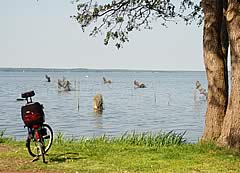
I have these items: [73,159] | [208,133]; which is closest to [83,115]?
[208,133]

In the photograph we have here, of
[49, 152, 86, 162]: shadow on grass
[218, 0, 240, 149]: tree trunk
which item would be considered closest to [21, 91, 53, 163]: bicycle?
[49, 152, 86, 162]: shadow on grass

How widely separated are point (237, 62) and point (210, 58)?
5.67 ft

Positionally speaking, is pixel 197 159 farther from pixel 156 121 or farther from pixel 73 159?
pixel 156 121

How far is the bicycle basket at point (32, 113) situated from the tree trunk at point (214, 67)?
5709mm

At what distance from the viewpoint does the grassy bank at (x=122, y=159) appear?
10562mm

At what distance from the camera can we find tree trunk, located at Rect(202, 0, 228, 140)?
585 inches

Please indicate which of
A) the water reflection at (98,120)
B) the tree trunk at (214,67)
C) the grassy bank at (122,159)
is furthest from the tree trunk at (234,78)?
the water reflection at (98,120)

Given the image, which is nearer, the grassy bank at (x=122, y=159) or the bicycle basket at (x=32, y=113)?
the grassy bank at (x=122, y=159)

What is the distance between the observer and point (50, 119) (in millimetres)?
37719

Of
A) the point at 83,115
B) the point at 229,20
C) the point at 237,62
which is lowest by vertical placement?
the point at 83,115

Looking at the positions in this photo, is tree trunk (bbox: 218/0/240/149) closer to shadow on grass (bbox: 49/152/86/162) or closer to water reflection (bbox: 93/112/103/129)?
shadow on grass (bbox: 49/152/86/162)

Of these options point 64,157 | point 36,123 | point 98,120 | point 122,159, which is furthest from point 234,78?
point 98,120

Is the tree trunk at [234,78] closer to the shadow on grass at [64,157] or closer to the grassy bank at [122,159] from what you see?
the grassy bank at [122,159]

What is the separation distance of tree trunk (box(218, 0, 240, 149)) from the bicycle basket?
16.1 feet
